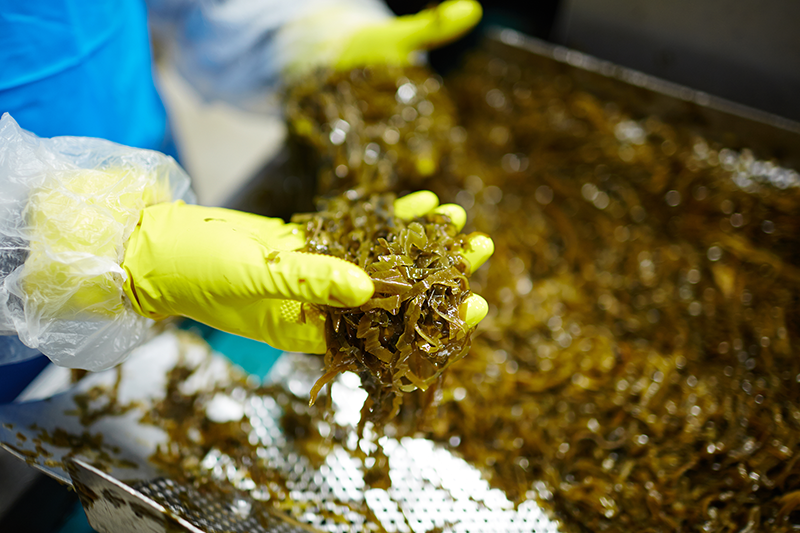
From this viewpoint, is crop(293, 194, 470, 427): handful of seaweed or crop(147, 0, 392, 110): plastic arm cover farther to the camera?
crop(147, 0, 392, 110): plastic arm cover

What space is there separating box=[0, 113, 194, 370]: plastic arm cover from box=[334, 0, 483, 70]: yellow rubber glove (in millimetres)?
1187

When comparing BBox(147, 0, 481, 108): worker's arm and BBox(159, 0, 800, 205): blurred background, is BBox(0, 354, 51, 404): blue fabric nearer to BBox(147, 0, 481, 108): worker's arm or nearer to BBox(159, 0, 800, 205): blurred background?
BBox(159, 0, 800, 205): blurred background

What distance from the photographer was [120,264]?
1.05 meters

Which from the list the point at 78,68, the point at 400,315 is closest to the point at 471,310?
the point at 400,315

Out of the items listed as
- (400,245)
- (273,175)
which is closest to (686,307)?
(400,245)

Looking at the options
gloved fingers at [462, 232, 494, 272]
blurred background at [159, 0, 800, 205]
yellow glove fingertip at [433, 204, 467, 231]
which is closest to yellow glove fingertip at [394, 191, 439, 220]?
yellow glove fingertip at [433, 204, 467, 231]

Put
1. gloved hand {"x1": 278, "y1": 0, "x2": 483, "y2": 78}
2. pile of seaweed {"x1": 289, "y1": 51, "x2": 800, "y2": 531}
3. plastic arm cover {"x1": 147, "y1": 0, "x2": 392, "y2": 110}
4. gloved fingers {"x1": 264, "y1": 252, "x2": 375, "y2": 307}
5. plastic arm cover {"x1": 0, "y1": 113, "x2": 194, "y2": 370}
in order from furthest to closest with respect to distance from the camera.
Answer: gloved hand {"x1": 278, "y1": 0, "x2": 483, "y2": 78} → plastic arm cover {"x1": 147, "y1": 0, "x2": 392, "y2": 110} → pile of seaweed {"x1": 289, "y1": 51, "x2": 800, "y2": 531} → plastic arm cover {"x1": 0, "y1": 113, "x2": 194, "y2": 370} → gloved fingers {"x1": 264, "y1": 252, "x2": 375, "y2": 307}

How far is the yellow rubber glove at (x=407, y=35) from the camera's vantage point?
180 centimetres

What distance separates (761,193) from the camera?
173 centimetres

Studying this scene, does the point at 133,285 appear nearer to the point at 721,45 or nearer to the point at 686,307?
the point at 686,307

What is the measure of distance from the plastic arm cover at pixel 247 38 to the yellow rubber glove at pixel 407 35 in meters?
0.06

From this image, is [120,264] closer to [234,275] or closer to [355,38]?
[234,275]

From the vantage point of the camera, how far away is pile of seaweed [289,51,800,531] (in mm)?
1334

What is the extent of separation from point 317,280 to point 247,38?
1.36 metres
